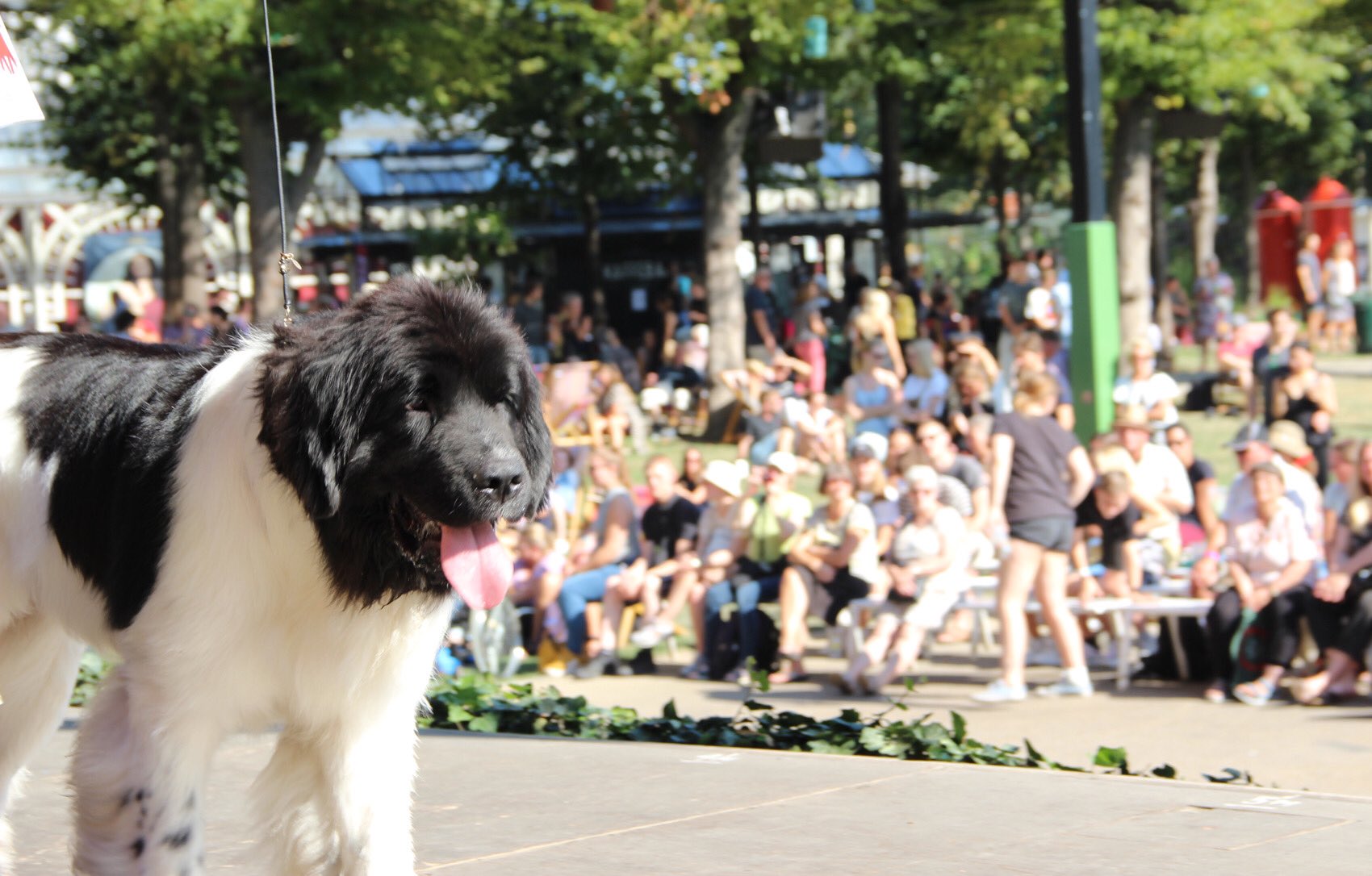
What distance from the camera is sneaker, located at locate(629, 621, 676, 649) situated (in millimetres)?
10750

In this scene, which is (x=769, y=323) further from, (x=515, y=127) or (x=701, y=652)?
(x=701, y=652)

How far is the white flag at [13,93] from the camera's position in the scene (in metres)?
5.06

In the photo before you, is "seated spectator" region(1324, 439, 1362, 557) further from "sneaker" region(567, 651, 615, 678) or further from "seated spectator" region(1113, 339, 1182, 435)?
"sneaker" region(567, 651, 615, 678)

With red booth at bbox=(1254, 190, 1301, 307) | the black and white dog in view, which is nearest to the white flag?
the black and white dog

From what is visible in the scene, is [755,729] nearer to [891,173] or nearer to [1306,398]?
[1306,398]

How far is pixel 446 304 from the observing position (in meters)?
3.47

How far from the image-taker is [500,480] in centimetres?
331

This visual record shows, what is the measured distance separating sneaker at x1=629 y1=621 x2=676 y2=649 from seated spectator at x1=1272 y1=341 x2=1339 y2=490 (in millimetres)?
4417

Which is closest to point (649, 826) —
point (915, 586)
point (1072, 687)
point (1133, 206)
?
point (1072, 687)

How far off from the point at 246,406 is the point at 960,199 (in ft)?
167

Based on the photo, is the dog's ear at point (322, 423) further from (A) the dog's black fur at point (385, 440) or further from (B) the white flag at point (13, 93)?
(B) the white flag at point (13, 93)

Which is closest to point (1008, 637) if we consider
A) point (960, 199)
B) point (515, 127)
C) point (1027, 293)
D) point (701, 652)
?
point (701, 652)

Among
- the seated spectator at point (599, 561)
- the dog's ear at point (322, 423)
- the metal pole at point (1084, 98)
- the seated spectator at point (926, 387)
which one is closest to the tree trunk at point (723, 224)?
the seated spectator at point (926, 387)

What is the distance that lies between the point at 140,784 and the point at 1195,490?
8.61 m
